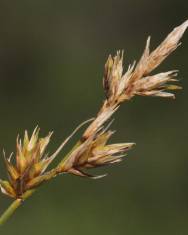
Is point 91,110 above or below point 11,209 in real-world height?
below

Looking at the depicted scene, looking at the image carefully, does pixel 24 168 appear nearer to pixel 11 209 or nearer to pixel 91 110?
pixel 11 209

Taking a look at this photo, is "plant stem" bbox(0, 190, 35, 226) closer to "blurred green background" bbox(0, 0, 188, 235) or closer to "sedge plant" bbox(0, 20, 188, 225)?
"sedge plant" bbox(0, 20, 188, 225)

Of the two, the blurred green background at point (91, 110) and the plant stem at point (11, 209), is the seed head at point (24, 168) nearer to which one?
the plant stem at point (11, 209)

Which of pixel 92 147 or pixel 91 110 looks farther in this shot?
pixel 91 110

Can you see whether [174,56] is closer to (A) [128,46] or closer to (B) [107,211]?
(A) [128,46]

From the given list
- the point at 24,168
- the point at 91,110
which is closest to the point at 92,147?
the point at 24,168

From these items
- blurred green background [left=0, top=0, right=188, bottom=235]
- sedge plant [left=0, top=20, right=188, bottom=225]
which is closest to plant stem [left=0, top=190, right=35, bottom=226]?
sedge plant [left=0, top=20, right=188, bottom=225]

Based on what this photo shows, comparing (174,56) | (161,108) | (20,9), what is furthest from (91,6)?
(161,108)
